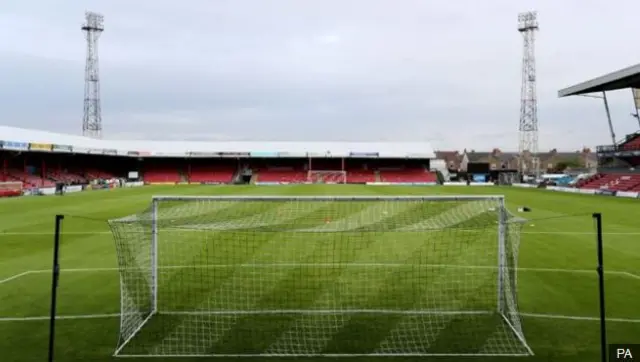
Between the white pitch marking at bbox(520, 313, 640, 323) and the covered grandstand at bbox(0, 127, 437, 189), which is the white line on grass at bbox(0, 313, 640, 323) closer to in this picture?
the white pitch marking at bbox(520, 313, 640, 323)

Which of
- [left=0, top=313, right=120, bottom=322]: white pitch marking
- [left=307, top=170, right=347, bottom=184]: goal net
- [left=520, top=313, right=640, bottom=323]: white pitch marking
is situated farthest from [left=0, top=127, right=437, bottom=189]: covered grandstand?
[left=520, top=313, right=640, bottom=323]: white pitch marking

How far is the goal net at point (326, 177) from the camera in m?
68.3

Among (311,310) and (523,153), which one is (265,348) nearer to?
(311,310)

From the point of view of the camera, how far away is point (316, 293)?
29.8ft

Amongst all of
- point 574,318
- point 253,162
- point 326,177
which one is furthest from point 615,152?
point 574,318

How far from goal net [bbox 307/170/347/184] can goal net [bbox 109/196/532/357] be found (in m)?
54.1

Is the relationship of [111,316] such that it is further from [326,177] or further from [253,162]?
[253,162]

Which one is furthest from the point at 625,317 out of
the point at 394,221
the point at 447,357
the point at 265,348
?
the point at 394,221

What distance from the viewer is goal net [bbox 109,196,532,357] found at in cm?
657

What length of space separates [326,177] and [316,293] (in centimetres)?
6085

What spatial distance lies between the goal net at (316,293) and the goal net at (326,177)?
178ft

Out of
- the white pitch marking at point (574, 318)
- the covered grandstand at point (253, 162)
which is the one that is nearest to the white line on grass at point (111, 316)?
the white pitch marking at point (574, 318)

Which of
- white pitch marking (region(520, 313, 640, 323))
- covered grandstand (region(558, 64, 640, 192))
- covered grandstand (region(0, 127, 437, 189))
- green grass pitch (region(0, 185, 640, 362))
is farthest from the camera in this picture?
covered grandstand (region(0, 127, 437, 189))

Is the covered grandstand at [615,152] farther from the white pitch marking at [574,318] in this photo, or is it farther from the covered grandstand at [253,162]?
the white pitch marking at [574,318]
